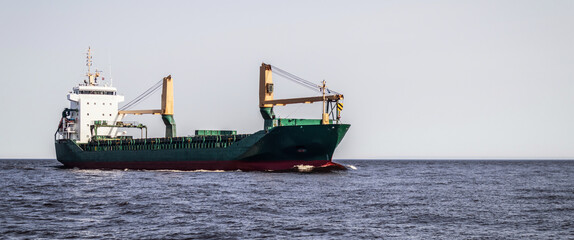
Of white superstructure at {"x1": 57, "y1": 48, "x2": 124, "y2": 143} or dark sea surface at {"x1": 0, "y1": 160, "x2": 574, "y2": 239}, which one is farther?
white superstructure at {"x1": 57, "y1": 48, "x2": 124, "y2": 143}

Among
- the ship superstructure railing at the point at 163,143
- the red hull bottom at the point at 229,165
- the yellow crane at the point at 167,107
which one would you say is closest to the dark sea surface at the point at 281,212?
the red hull bottom at the point at 229,165

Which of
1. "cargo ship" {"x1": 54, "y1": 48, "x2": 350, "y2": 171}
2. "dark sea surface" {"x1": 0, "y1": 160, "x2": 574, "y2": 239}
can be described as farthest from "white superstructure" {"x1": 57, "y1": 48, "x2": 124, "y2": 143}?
"dark sea surface" {"x1": 0, "y1": 160, "x2": 574, "y2": 239}

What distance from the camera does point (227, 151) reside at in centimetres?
5678

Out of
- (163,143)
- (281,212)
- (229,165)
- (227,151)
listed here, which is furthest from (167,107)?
(281,212)

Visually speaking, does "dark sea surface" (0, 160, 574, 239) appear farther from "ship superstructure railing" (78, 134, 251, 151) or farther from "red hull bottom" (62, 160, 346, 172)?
"ship superstructure railing" (78, 134, 251, 151)

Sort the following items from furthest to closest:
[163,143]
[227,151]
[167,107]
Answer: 1. [167,107]
2. [163,143]
3. [227,151]

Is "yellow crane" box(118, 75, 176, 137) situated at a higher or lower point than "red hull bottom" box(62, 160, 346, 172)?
higher

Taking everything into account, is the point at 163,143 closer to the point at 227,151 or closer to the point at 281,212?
the point at 227,151

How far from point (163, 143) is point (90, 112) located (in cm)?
1513

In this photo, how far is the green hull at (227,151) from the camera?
170 ft

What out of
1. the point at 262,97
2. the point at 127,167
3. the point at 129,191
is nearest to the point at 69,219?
the point at 129,191

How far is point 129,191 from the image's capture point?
116 feet

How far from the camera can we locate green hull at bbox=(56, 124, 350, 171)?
51.8 m

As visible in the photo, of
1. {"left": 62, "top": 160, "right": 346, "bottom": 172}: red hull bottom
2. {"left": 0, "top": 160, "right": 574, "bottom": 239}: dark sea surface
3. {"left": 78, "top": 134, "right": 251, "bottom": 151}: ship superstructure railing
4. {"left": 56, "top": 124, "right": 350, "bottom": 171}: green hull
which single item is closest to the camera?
{"left": 0, "top": 160, "right": 574, "bottom": 239}: dark sea surface
